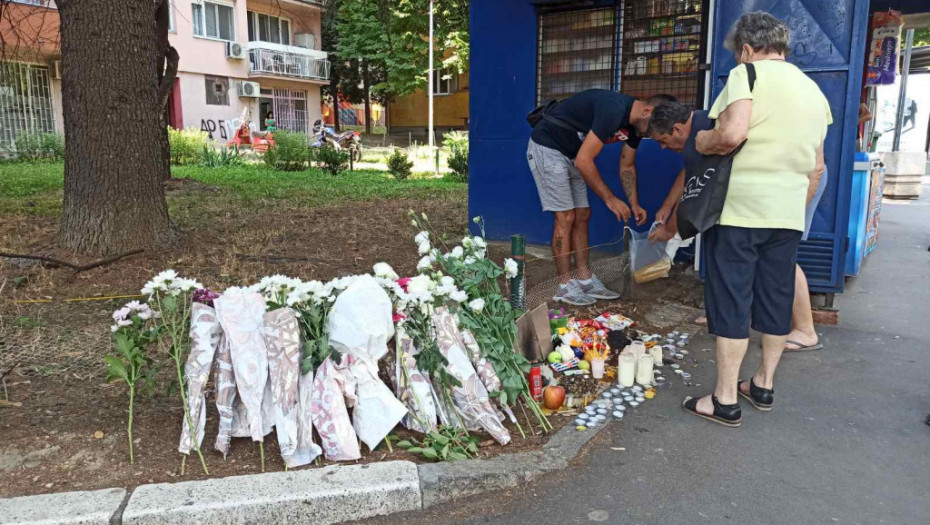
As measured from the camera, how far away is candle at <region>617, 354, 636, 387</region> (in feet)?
12.5

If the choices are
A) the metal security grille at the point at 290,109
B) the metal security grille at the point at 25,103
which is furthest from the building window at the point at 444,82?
the metal security grille at the point at 25,103

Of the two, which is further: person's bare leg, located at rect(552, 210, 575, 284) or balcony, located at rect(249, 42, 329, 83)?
balcony, located at rect(249, 42, 329, 83)

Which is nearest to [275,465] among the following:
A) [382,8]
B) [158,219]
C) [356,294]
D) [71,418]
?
[356,294]

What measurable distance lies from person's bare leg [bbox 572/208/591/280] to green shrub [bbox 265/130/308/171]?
1266 centimetres

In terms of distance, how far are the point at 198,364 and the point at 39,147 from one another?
64.3ft

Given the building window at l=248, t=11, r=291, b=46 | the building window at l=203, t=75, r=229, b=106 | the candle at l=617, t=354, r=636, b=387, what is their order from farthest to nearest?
the building window at l=248, t=11, r=291, b=46
the building window at l=203, t=75, r=229, b=106
the candle at l=617, t=354, r=636, b=387

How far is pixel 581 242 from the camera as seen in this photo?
5367mm

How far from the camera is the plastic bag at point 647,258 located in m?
4.86

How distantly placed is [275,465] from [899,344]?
4.03m

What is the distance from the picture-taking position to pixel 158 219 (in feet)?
20.1

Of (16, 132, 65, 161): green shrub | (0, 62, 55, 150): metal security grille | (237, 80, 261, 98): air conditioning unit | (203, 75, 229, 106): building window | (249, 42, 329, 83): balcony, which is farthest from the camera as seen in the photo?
(249, 42, 329, 83): balcony

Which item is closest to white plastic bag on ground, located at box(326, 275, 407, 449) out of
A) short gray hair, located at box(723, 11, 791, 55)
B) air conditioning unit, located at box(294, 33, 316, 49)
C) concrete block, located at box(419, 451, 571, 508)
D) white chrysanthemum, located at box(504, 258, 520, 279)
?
concrete block, located at box(419, 451, 571, 508)

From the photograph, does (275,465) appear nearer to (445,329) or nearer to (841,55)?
(445,329)

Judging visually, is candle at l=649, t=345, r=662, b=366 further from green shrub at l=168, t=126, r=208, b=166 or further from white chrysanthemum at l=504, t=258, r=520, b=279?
green shrub at l=168, t=126, r=208, b=166
